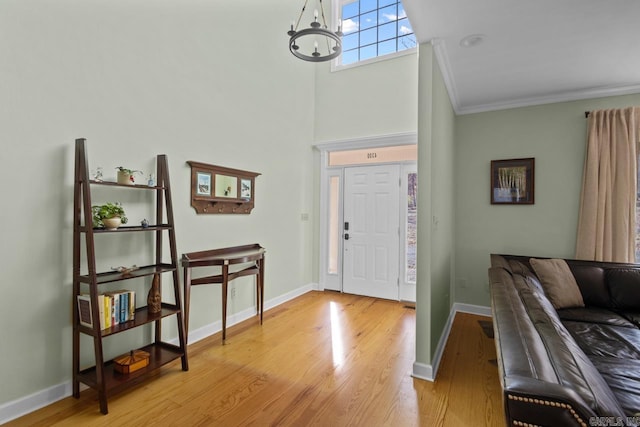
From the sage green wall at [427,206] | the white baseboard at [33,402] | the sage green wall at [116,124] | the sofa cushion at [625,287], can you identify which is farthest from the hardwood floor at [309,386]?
the sofa cushion at [625,287]

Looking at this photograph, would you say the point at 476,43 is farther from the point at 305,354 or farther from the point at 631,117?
the point at 305,354

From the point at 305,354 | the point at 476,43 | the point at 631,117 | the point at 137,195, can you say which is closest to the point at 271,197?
the point at 137,195

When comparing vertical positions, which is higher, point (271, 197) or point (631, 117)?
point (631, 117)

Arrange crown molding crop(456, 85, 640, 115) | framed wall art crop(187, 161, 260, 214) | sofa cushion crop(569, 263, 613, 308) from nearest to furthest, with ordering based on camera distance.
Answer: sofa cushion crop(569, 263, 613, 308)
framed wall art crop(187, 161, 260, 214)
crown molding crop(456, 85, 640, 115)

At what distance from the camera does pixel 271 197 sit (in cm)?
→ 412

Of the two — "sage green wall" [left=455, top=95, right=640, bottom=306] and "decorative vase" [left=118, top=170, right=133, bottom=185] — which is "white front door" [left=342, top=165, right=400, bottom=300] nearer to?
"sage green wall" [left=455, top=95, right=640, bottom=306]

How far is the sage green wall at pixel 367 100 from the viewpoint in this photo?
4.41 metres

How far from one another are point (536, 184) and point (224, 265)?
11.7ft

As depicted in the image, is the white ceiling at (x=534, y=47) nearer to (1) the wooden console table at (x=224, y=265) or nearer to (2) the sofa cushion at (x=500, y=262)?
(2) the sofa cushion at (x=500, y=262)

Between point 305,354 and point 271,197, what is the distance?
2050 millimetres

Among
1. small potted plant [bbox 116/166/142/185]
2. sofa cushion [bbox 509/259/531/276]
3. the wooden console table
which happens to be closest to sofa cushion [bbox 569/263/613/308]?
sofa cushion [bbox 509/259/531/276]

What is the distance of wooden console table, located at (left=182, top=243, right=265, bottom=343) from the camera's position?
2.84 m

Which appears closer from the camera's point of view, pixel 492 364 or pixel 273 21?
pixel 492 364

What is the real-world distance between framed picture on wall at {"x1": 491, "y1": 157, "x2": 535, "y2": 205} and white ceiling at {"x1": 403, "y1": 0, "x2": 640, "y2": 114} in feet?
2.34
